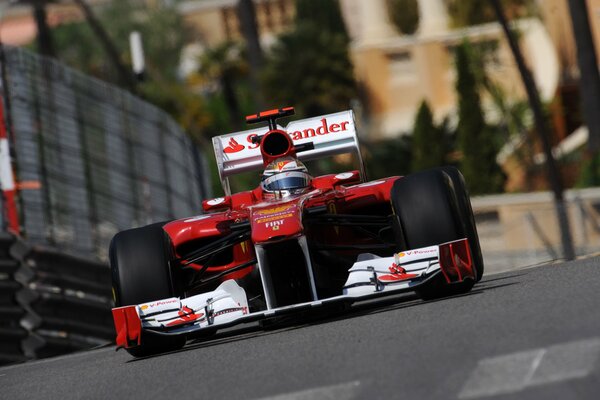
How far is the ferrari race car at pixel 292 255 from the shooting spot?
11.9 meters

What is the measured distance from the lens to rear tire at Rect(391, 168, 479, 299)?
12016 millimetres

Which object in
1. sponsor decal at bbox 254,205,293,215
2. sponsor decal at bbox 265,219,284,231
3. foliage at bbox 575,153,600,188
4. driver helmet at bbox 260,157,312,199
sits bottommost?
foliage at bbox 575,153,600,188

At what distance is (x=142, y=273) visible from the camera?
12141 mm

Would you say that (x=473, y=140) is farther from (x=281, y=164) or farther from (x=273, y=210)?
(x=273, y=210)

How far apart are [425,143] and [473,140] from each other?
164 centimetres

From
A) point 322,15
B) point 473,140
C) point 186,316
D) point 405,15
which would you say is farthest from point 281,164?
point 405,15

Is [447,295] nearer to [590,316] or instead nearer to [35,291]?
[590,316]

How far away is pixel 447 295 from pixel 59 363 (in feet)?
10.9

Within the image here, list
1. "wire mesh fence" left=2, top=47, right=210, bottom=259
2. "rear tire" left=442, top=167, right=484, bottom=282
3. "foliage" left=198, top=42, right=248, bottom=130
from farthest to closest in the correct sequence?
"foliage" left=198, top=42, right=248, bottom=130, "wire mesh fence" left=2, top=47, right=210, bottom=259, "rear tire" left=442, top=167, right=484, bottom=282

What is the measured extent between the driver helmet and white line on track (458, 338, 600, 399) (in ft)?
15.9

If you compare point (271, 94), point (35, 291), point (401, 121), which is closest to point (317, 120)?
point (35, 291)

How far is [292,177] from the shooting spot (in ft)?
43.4

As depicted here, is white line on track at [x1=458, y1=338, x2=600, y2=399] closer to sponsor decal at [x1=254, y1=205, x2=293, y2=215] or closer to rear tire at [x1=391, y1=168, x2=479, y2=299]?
rear tire at [x1=391, y1=168, x2=479, y2=299]

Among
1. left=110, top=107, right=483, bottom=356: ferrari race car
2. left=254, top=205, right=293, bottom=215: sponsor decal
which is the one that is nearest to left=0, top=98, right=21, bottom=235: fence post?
left=110, top=107, right=483, bottom=356: ferrari race car
